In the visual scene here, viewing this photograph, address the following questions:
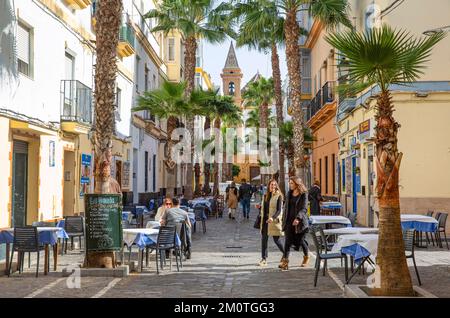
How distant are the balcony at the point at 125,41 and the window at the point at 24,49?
29.8ft

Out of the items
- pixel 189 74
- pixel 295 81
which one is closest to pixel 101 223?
pixel 295 81

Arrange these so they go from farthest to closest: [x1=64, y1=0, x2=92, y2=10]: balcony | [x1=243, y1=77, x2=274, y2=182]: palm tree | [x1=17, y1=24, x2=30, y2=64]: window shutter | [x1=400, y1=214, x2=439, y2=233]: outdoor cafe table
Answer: [x1=243, y1=77, x2=274, y2=182]: palm tree
[x1=64, y1=0, x2=92, y2=10]: balcony
[x1=17, y1=24, x2=30, y2=64]: window shutter
[x1=400, y1=214, x2=439, y2=233]: outdoor cafe table

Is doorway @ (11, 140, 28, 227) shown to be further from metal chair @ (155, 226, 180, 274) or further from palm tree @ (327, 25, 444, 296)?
palm tree @ (327, 25, 444, 296)

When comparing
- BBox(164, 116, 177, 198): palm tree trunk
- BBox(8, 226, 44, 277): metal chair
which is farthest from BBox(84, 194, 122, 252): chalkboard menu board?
BBox(164, 116, 177, 198): palm tree trunk

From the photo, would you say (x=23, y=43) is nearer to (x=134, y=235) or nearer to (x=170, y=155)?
(x=134, y=235)

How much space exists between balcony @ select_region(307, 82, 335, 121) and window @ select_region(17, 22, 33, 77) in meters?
13.5

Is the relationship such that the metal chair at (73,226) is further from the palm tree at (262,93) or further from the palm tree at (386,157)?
the palm tree at (262,93)

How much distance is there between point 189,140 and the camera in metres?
31.0

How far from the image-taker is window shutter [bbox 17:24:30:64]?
1618 centimetres

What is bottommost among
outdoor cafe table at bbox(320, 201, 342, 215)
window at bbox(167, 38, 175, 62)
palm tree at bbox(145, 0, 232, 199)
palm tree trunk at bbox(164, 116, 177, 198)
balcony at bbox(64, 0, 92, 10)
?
outdoor cafe table at bbox(320, 201, 342, 215)

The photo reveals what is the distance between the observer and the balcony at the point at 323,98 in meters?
30.2

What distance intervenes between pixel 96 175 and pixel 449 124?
12278 mm

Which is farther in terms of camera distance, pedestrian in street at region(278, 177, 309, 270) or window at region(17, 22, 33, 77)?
window at region(17, 22, 33, 77)
